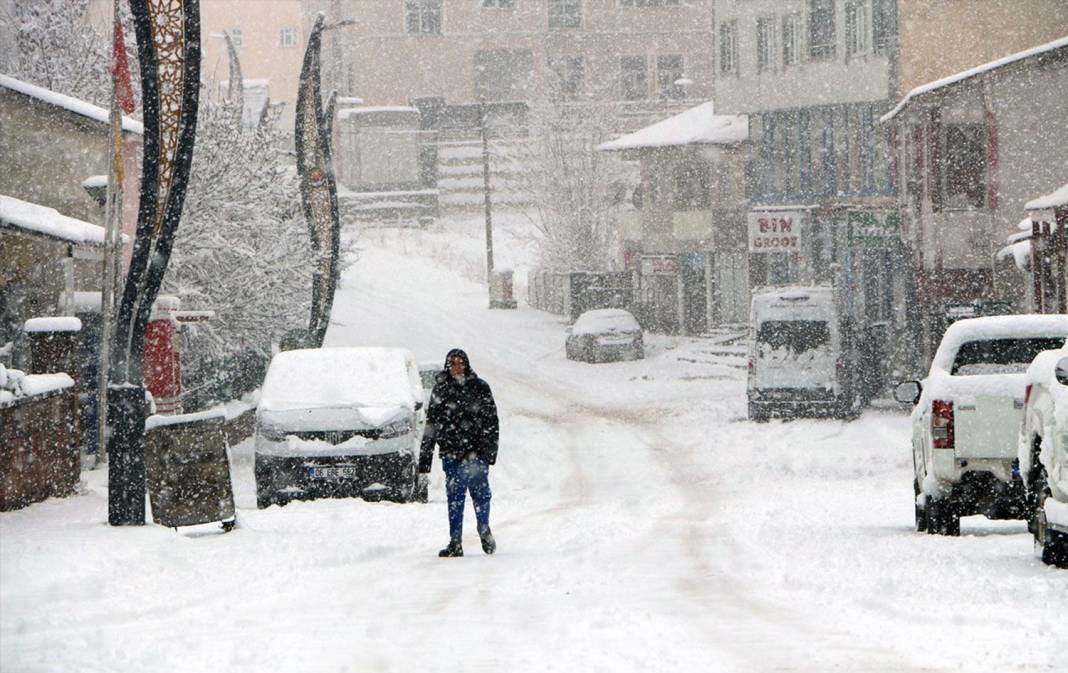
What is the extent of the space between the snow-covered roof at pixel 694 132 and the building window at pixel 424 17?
90.7 feet

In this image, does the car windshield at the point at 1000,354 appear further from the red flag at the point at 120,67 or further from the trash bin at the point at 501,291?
the trash bin at the point at 501,291

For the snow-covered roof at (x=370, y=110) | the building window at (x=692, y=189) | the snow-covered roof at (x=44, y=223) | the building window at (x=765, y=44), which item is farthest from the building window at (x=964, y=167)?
the snow-covered roof at (x=370, y=110)

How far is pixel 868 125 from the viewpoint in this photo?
1957 inches

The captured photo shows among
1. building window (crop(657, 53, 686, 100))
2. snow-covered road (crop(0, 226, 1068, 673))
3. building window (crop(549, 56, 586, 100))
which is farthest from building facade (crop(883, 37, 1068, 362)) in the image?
building window (crop(657, 53, 686, 100))

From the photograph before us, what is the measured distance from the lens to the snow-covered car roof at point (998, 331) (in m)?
14.1

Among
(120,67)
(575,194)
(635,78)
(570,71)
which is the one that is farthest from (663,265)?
(120,67)

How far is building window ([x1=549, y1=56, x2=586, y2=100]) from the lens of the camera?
85.8 m

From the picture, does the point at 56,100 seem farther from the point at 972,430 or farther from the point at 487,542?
the point at 972,430

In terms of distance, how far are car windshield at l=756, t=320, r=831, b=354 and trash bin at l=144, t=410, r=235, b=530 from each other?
19.5m

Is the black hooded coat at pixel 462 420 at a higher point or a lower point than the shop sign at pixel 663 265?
lower

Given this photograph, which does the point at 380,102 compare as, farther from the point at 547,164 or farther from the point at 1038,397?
the point at 1038,397

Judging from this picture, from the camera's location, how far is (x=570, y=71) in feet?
290

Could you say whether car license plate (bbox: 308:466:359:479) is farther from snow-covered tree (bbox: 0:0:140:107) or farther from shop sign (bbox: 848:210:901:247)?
snow-covered tree (bbox: 0:0:140:107)

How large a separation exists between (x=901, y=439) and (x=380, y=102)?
6288cm
